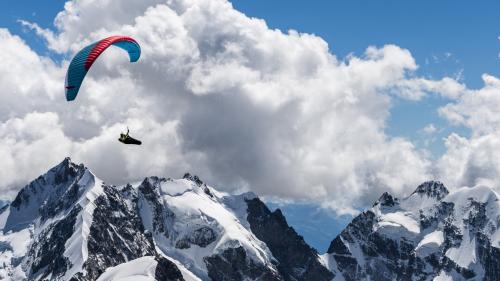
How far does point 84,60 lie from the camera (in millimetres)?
128250

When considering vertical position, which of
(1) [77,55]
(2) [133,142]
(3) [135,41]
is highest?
(3) [135,41]

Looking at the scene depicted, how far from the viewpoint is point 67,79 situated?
Result: 127 m

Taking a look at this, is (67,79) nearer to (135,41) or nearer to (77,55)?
(77,55)

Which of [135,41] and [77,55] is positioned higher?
[135,41]

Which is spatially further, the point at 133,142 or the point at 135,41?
the point at 135,41

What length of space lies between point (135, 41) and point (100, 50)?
447 inches

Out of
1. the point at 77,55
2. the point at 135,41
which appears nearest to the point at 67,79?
the point at 77,55

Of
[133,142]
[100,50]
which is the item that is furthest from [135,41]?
[133,142]

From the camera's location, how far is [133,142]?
128 metres

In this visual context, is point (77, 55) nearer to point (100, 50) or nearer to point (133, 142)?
point (100, 50)

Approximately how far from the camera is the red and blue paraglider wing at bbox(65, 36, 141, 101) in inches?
4943

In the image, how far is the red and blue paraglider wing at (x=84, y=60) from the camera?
12556cm

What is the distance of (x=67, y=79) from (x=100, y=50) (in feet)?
25.6

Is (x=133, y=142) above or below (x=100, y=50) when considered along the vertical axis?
below
